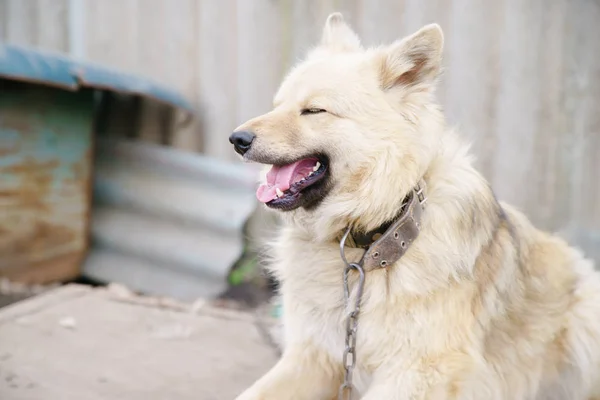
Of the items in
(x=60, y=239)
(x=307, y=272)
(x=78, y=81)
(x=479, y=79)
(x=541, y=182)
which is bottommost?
(x=60, y=239)

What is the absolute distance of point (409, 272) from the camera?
2.19m

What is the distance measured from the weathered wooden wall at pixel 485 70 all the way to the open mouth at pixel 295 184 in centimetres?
200

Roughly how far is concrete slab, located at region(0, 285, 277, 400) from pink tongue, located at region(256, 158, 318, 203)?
3.36 feet

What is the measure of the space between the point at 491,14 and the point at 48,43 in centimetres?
372

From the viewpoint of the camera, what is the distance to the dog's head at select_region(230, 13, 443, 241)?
7.36 feet

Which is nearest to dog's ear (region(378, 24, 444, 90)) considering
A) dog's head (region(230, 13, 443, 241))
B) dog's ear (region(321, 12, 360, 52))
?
dog's head (region(230, 13, 443, 241))

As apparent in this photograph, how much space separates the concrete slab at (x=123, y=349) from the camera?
2.74m

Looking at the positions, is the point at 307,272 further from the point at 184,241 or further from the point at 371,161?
the point at 184,241

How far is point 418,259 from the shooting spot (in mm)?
2213

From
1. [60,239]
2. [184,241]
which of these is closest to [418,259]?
[184,241]

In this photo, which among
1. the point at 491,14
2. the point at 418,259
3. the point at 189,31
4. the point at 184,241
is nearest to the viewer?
the point at 418,259

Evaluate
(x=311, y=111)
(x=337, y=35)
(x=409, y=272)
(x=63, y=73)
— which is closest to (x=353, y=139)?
(x=311, y=111)

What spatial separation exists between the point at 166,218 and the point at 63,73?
4.27 feet

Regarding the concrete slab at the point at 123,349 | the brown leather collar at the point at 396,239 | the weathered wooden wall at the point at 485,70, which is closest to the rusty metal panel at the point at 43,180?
the concrete slab at the point at 123,349
